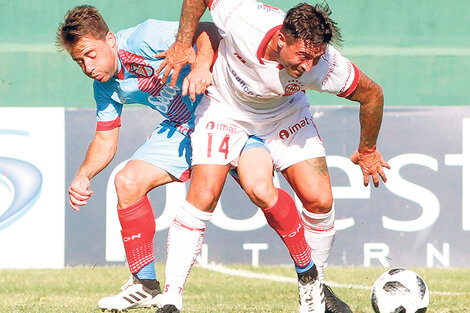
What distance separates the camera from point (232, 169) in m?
5.46

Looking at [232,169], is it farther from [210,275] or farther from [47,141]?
[47,141]

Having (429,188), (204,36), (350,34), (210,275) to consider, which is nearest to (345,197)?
(429,188)

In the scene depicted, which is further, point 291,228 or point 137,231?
point 137,231

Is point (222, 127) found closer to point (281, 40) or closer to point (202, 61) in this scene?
point (202, 61)

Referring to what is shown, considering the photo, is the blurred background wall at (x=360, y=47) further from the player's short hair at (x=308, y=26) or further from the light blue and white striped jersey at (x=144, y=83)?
the player's short hair at (x=308, y=26)

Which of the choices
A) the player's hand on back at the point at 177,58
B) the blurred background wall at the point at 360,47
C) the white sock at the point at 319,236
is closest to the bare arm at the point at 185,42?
the player's hand on back at the point at 177,58

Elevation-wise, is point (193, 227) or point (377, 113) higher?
point (377, 113)

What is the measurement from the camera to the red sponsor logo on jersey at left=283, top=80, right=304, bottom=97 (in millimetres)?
5070

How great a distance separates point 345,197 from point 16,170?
115 inches

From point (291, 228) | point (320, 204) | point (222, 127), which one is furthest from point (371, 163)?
point (222, 127)

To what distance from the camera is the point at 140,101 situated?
5.75 meters

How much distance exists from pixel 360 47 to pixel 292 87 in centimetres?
438

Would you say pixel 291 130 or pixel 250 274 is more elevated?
pixel 291 130

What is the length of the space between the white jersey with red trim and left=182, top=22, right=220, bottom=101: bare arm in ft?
0.32
